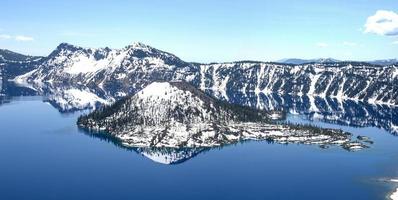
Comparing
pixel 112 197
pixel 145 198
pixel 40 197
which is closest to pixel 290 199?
pixel 145 198

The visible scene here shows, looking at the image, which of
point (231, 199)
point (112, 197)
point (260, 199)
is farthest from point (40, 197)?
point (260, 199)

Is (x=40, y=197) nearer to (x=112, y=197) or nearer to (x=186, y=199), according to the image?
(x=112, y=197)

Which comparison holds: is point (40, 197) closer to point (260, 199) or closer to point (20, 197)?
point (20, 197)

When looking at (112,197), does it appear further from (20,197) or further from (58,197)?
(20,197)


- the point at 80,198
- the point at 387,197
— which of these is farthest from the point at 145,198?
the point at 387,197

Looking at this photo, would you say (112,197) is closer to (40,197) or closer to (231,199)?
(40,197)

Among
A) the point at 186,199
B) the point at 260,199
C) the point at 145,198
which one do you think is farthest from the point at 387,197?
the point at 145,198
